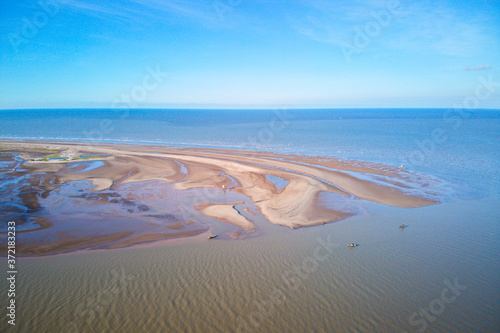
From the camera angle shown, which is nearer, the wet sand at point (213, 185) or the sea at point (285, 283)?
the sea at point (285, 283)

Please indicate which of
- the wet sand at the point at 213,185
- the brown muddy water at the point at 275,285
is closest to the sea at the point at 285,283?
the brown muddy water at the point at 275,285

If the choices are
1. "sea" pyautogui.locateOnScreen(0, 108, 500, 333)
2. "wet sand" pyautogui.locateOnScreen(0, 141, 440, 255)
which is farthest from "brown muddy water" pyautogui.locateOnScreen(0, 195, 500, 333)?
"wet sand" pyautogui.locateOnScreen(0, 141, 440, 255)

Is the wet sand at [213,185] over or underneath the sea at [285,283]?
over

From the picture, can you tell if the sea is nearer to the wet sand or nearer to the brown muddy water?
the brown muddy water

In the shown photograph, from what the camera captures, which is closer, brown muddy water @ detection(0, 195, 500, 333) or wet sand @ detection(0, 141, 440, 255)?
brown muddy water @ detection(0, 195, 500, 333)

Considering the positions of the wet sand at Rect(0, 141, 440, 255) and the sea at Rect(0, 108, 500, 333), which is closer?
the sea at Rect(0, 108, 500, 333)

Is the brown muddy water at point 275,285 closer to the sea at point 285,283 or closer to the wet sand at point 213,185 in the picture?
the sea at point 285,283

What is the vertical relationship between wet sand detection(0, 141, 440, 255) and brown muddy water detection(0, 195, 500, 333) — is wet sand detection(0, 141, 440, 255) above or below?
above

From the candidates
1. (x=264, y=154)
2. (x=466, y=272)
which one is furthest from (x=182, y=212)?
(x=264, y=154)
